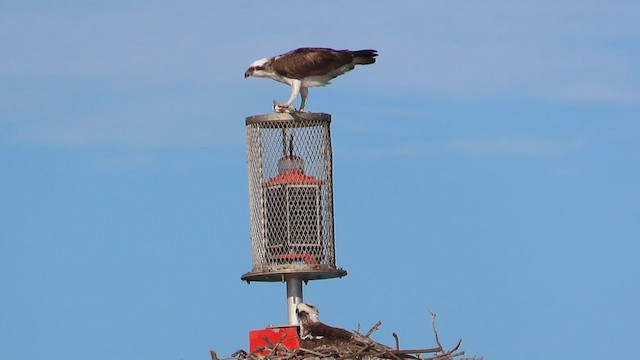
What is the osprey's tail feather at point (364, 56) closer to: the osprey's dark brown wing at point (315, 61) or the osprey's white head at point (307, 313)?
the osprey's dark brown wing at point (315, 61)

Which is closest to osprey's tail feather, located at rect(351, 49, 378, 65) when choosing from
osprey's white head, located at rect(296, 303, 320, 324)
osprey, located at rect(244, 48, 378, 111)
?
osprey, located at rect(244, 48, 378, 111)

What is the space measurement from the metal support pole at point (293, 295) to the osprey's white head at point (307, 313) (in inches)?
5.7

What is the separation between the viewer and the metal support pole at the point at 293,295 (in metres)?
39.1

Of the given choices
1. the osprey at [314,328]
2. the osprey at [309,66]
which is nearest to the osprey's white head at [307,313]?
the osprey at [314,328]

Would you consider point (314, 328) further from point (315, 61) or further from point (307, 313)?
point (315, 61)

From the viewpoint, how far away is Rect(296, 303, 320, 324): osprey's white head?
127 feet

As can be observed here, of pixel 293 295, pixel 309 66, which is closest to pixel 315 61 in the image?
pixel 309 66

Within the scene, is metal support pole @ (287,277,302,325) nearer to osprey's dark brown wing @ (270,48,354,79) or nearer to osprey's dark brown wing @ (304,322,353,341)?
osprey's dark brown wing @ (304,322,353,341)

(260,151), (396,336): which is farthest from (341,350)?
(260,151)

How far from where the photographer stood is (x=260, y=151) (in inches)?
1551

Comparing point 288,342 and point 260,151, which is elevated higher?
point 260,151

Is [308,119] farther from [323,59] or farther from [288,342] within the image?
[288,342]

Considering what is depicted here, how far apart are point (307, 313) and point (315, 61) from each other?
3627 millimetres

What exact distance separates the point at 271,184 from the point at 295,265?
1.24 m
